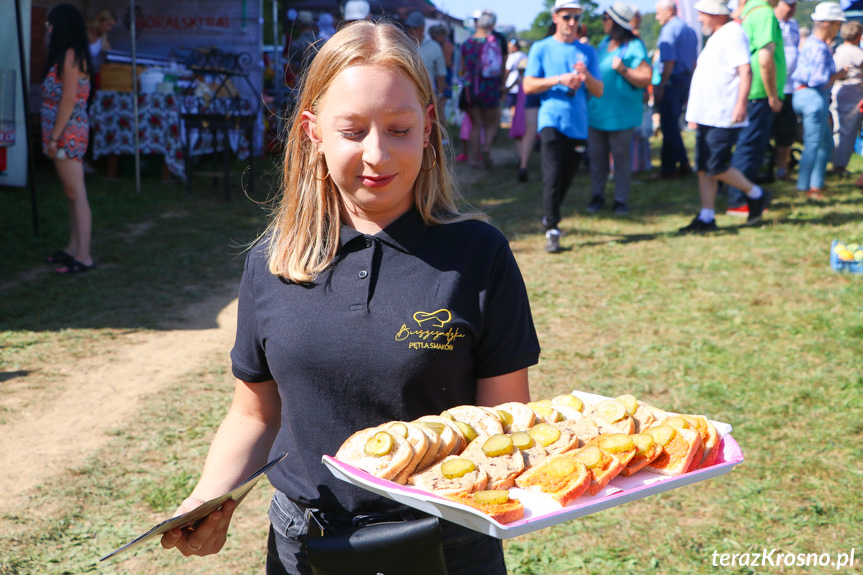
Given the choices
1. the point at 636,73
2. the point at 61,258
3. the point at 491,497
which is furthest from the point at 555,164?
the point at 491,497

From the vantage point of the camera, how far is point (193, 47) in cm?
1280

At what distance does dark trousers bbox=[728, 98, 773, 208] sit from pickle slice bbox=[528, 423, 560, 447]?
7.11m

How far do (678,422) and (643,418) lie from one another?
0.10 m

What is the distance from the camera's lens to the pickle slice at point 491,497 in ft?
3.88

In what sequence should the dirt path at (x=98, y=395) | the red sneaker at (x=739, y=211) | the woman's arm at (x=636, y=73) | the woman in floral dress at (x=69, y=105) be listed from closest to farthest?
the dirt path at (x=98, y=395) → the woman in floral dress at (x=69, y=105) → the woman's arm at (x=636, y=73) → the red sneaker at (x=739, y=211)

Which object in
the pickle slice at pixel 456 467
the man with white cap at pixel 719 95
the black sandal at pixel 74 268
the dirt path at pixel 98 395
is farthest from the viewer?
the man with white cap at pixel 719 95

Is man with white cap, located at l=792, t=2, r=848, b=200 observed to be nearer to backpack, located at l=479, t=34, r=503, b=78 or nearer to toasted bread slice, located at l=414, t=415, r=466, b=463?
backpack, located at l=479, t=34, r=503, b=78

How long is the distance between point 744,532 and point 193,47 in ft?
39.4

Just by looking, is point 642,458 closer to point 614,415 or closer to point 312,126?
point 614,415

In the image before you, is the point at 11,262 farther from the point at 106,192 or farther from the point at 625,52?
the point at 625,52

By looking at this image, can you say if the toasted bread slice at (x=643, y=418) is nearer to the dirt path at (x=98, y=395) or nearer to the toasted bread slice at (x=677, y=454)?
the toasted bread slice at (x=677, y=454)

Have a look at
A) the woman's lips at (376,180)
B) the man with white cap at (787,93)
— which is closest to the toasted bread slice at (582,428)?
the woman's lips at (376,180)

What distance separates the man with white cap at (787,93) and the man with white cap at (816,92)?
0.10 m

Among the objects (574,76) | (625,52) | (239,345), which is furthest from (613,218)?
(239,345)
